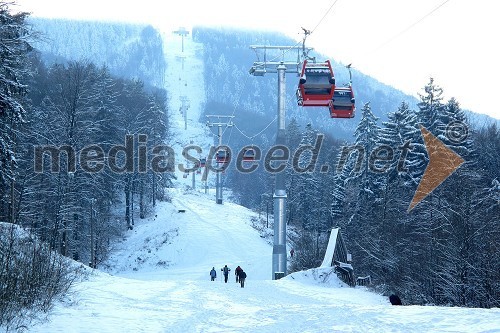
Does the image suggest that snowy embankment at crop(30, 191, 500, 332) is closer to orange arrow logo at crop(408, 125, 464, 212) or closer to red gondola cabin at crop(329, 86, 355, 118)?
red gondola cabin at crop(329, 86, 355, 118)

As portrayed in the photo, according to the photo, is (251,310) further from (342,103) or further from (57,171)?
(57,171)

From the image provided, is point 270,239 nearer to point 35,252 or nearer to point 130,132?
point 130,132

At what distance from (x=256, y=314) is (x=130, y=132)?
37996 mm

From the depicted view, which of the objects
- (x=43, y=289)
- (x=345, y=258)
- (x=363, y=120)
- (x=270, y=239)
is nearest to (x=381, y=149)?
(x=363, y=120)

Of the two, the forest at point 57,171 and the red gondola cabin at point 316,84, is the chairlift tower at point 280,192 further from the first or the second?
the forest at point 57,171

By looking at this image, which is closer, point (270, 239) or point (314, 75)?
point (314, 75)

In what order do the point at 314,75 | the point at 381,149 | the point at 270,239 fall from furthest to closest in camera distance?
the point at 270,239 → the point at 381,149 → the point at 314,75

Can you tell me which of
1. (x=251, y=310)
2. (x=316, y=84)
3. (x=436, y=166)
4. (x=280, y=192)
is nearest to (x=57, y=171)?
(x=280, y=192)

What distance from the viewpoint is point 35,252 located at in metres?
10.9

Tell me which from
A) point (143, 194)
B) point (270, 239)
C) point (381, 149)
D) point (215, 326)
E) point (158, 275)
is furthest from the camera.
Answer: point (270, 239)

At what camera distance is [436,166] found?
32.1 meters

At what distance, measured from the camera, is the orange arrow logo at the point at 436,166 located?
28.8m

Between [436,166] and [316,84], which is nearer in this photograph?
[316,84]

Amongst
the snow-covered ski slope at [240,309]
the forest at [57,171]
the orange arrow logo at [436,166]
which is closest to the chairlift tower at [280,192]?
the snow-covered ski slope at [240,309]
